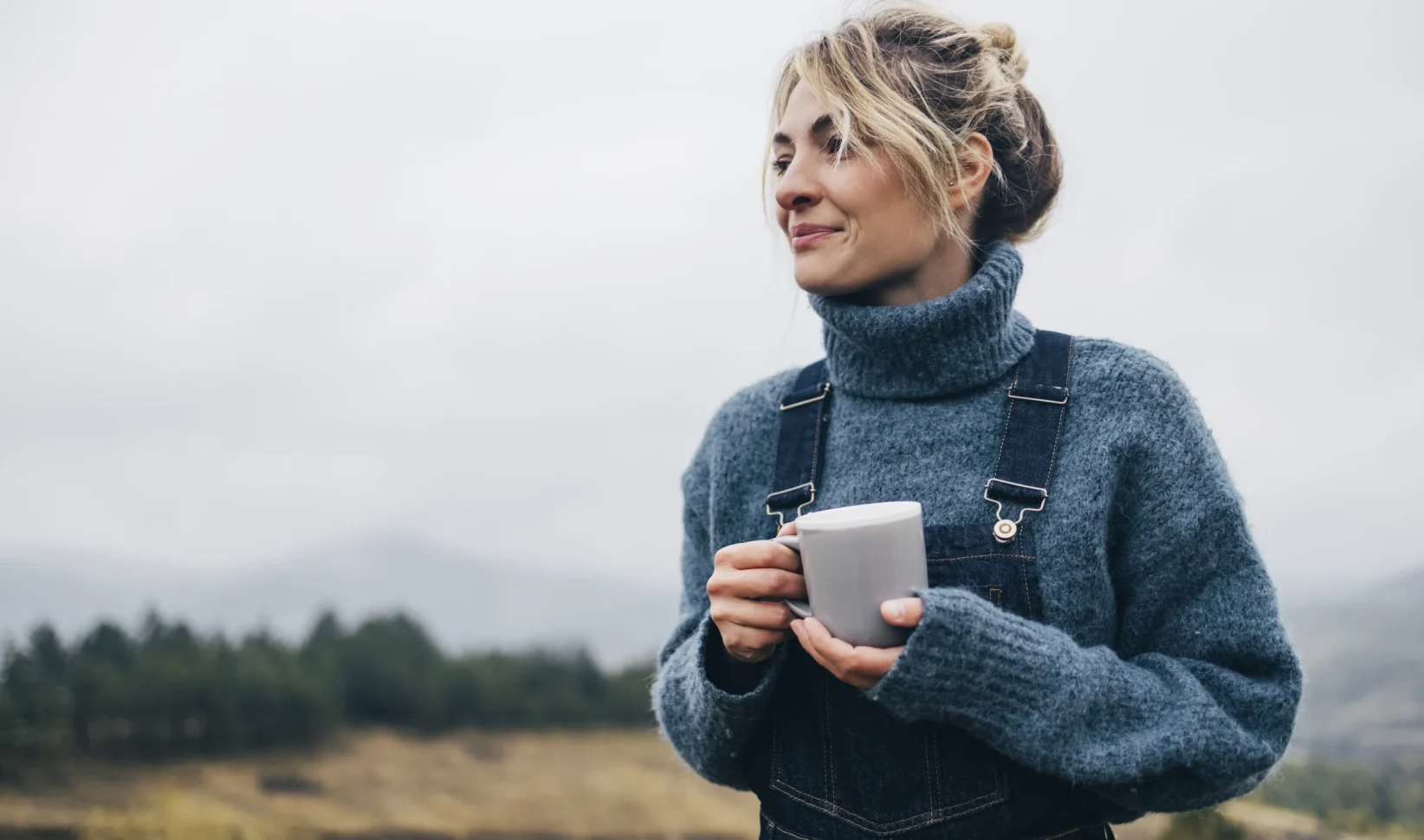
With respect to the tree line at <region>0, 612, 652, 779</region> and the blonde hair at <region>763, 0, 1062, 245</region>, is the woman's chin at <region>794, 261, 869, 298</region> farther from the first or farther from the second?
the tree line at <region>0, 612, 652, 779</region>

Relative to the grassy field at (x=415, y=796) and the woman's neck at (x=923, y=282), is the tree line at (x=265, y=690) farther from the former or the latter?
the woman's neck at (x=923, y=282)

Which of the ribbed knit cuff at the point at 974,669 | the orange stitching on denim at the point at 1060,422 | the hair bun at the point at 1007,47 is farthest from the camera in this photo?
the hair bun at the point at 1007,47

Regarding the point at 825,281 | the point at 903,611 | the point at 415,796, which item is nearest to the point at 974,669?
the point at 903,611

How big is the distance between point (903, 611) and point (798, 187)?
0.66m

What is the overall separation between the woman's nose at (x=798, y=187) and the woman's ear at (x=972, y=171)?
219 mm

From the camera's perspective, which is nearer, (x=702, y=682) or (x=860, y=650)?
(x=860, y=650)

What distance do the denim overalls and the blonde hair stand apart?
0.30 m

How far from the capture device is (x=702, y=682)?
58.9 inches

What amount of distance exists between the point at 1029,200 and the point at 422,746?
5305 millimetres

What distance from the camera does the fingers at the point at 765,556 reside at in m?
1.34

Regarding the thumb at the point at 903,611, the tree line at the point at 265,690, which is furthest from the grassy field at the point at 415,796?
the thumb at the point at 903,611

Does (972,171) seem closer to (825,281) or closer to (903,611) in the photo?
(825,281)

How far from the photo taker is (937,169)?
62.4 inches

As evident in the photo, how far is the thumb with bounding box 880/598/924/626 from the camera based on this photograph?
124 centimetres
